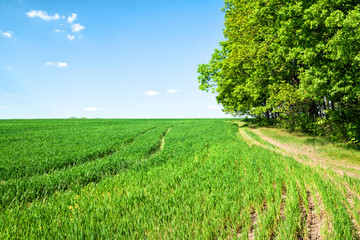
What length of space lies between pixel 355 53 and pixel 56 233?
41.3 feet

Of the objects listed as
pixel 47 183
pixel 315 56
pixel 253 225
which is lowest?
pixel 47 183

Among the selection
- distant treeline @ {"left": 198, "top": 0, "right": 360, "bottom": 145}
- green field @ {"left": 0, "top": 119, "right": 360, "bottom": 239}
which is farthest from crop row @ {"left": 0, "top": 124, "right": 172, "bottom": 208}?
distant treeline @ {"left": 198, "top": 0, "right": 360, "bottom": 145}

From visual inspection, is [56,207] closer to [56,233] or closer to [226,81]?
[56,233]

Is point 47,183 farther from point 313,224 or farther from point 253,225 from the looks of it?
point 313,224

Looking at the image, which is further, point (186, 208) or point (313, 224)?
point (186, 208)

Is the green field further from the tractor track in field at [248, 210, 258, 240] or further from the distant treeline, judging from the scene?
the distant treeline

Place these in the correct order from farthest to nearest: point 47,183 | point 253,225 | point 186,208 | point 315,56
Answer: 1. point 315,56
2. point 47,183
3. point 186,208
4. point 253,225

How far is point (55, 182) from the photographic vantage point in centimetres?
566

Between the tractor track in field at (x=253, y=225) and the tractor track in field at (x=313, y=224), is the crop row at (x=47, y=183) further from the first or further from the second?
the tractor track in field at (x=313, y=224)

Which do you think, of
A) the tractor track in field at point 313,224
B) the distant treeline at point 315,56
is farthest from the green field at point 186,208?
the distant treeline at point 315,56

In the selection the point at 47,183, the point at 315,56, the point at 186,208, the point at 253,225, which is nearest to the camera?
the point at 253,225

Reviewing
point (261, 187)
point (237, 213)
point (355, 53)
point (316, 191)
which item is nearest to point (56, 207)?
point (237, 213)

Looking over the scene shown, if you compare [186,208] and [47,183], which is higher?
[186,208]

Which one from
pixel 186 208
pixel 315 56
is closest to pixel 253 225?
pixel 186 208
